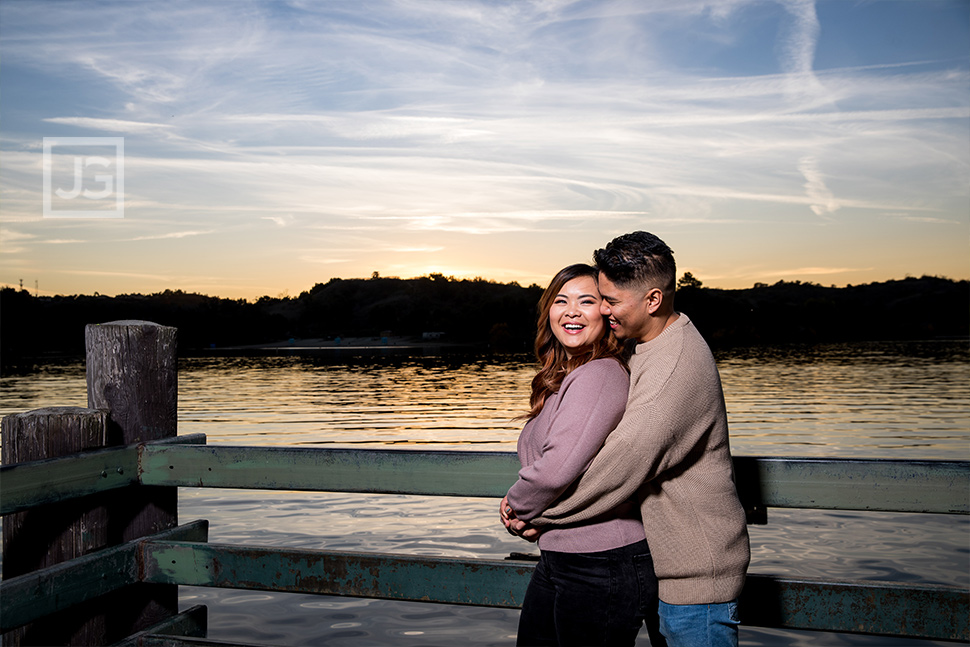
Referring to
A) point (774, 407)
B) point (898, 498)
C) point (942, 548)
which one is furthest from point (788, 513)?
point (774, 407)

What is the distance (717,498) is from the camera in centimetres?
259

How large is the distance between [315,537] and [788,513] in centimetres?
712

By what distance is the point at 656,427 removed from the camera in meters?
2.47

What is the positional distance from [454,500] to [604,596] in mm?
11291

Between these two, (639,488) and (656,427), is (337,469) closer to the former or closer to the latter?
(639,488)

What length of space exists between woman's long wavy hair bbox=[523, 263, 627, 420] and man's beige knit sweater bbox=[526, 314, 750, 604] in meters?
0.20

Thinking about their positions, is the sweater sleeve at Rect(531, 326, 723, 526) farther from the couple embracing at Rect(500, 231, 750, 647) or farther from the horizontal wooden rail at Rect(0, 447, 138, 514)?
the horizontal wooden rail at Rect(0, 447, 138, 514)

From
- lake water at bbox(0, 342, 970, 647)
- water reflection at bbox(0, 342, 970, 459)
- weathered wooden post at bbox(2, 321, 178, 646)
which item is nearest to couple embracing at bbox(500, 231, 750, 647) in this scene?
weathered wooden post at bbox(2, 321, 178, 646)

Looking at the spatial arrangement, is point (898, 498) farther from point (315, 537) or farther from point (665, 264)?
point (315, 537)

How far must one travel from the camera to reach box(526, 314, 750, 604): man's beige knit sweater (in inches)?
98.3

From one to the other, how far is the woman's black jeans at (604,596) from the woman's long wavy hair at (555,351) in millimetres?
556

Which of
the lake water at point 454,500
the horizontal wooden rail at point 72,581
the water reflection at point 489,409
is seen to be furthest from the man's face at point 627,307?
the water reflection at point 489,409

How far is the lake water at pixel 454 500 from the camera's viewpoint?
7.88 m

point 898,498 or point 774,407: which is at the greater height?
point 898,498
